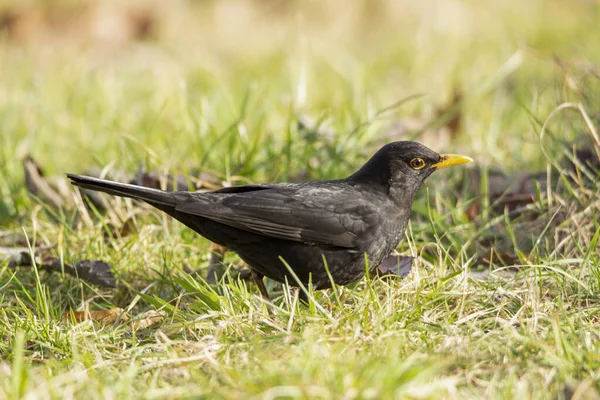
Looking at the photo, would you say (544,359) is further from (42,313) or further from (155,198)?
(42,313)

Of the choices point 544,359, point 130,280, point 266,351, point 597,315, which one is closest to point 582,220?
point 597,315

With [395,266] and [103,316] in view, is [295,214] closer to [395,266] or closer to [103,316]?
[395,266]

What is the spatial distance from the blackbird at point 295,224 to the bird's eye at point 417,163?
250mm

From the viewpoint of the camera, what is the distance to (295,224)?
381 centimetres

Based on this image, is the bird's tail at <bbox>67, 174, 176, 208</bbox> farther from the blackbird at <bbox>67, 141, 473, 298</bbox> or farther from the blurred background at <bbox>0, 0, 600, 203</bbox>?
the blurred background at <bbox>0, 0, 600, 203</bbox>

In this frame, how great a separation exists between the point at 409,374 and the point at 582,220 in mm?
2020

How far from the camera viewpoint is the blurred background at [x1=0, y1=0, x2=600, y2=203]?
5.33 m

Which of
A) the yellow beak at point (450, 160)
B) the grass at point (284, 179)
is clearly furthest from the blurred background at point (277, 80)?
the yellow beak at point (450, 160)

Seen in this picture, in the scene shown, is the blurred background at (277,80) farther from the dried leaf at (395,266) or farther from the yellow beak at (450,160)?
the dried leaf at (395,266)

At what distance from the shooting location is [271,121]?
648 cm

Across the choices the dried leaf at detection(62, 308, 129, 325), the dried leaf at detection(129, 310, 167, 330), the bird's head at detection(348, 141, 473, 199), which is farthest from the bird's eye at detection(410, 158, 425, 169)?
the dried leaf at detection(62, 308, 129, 325)

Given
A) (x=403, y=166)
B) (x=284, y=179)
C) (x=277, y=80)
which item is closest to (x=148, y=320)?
(x=403, y=166)

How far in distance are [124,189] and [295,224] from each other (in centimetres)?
80

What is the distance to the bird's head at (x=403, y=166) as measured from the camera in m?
4.07
